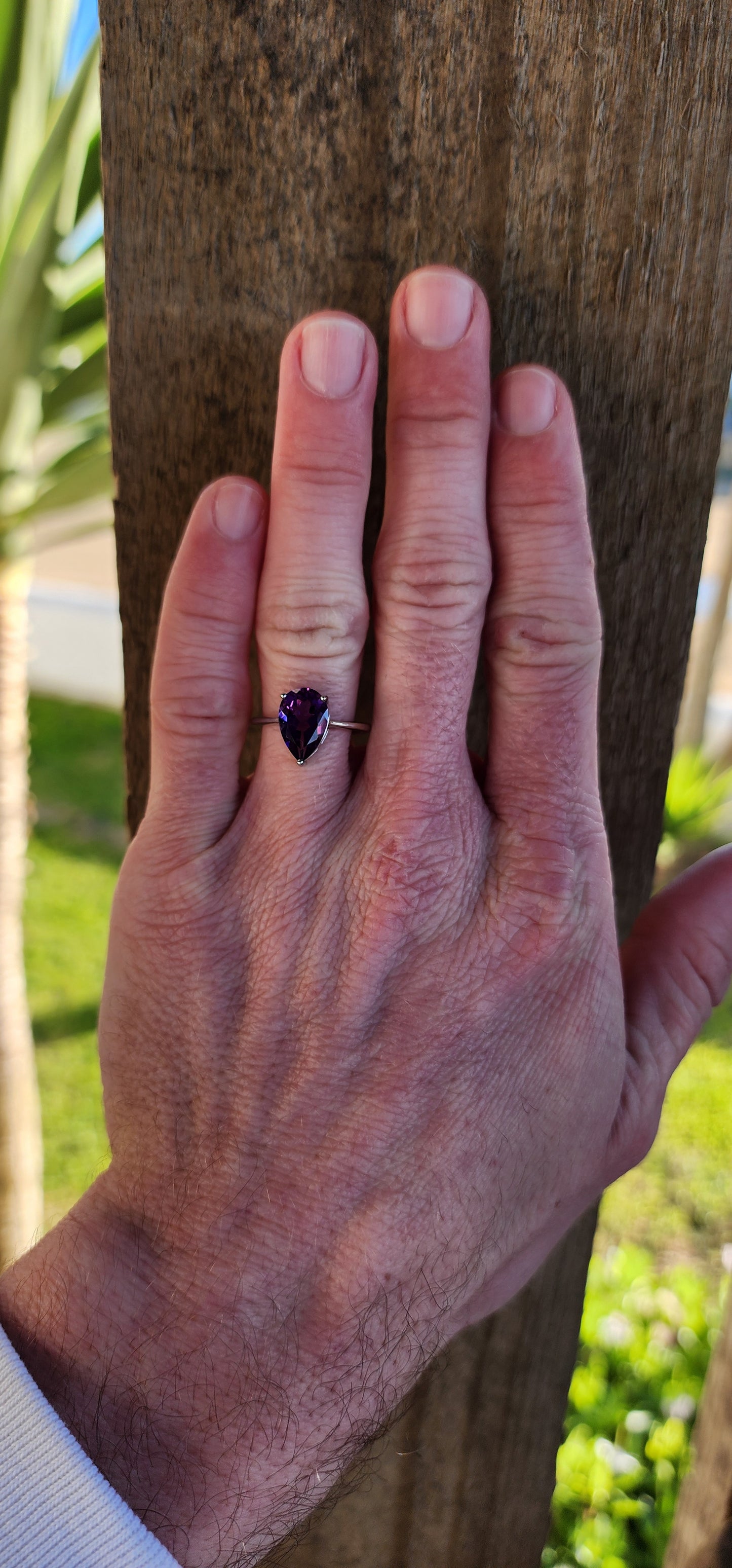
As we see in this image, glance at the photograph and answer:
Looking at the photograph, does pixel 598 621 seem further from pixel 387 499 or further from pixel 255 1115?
pixel 255 1115

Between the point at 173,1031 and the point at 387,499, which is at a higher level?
the point at 387,499

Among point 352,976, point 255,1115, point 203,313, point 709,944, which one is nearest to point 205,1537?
point 255,1115

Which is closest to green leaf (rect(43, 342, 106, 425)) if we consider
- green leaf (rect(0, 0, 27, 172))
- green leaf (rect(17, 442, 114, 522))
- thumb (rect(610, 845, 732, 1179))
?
green leaf (rect(17, 442, 114, 522))

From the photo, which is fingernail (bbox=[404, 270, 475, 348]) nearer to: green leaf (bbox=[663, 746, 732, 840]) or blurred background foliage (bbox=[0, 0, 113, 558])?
blurred background foliage (bbox=[0, 0, 113, 558])

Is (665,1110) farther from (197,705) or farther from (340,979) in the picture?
(197,705)

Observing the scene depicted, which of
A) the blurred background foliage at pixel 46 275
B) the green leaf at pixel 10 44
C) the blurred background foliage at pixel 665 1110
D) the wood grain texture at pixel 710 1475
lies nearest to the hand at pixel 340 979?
the blurred background foliage at pixel 665 1110

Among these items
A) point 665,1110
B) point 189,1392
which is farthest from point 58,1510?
point 665,1110
